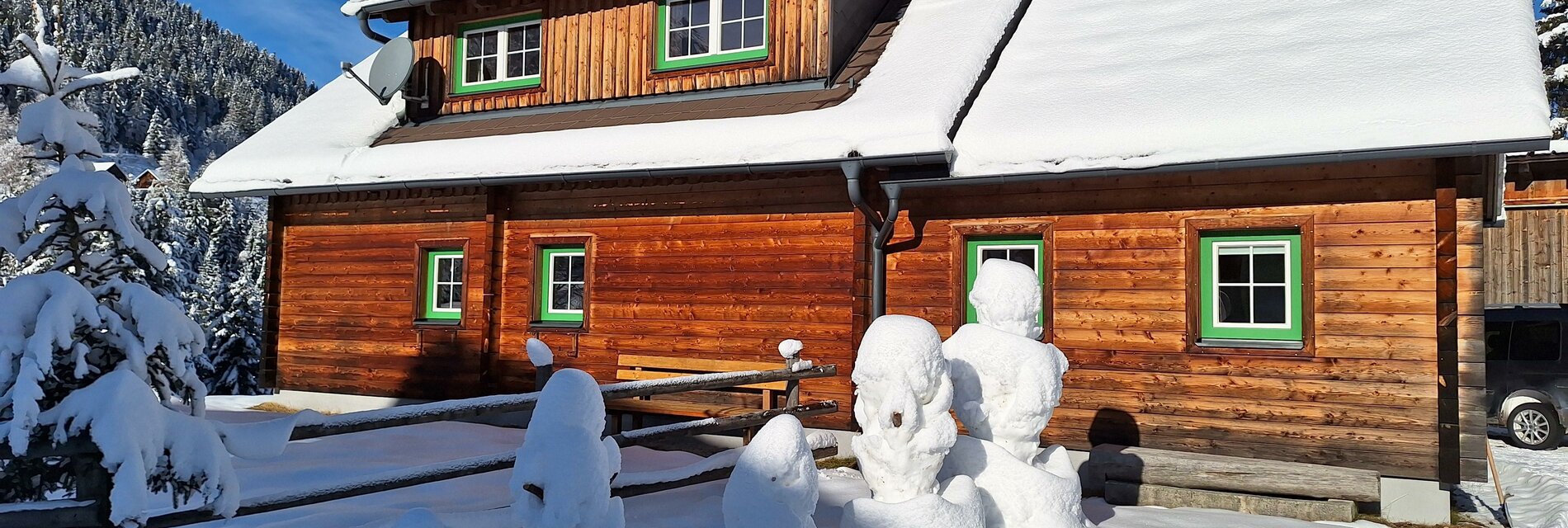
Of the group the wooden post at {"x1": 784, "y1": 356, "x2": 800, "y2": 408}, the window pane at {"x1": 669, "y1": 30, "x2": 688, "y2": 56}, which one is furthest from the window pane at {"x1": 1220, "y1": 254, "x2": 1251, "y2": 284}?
the window pane at {"x1": 669, "y1": 30, "x2": 688, "y2": 56}

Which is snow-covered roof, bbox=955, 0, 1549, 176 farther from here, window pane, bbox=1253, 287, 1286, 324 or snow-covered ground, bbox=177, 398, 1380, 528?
snow-covered ground, bbox=177, 398, 1380, 528

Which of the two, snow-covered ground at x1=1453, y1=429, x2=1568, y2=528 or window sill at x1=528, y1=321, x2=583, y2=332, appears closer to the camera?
snow-covered ground at x1=1453, y1=429, x2=1568, y2=528

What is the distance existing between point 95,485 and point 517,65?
8.72 m

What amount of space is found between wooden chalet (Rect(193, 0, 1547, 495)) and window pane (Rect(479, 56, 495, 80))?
0.07 feet

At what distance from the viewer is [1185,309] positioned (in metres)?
7.71

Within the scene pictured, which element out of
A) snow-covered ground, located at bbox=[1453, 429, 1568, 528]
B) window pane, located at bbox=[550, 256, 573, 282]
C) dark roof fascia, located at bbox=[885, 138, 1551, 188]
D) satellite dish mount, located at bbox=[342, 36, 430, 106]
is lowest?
snow-covered ground, located at bbox=[1453, 429, 1568, 528]

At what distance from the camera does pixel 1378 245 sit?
7141 millimetres

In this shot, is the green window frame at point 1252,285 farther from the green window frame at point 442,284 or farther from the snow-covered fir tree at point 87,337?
the green window frame at point 442,284

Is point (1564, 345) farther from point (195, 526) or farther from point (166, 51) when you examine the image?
point (166, 51)

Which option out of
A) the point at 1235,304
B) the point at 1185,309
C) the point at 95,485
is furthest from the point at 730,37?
the point at 95,485

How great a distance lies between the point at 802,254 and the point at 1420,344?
4968 millimetres

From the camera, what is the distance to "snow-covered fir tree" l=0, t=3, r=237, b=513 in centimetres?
333

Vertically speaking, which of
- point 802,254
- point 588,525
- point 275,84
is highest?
point 275,84

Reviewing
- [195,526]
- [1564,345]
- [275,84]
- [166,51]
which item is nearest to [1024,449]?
[195,526]
